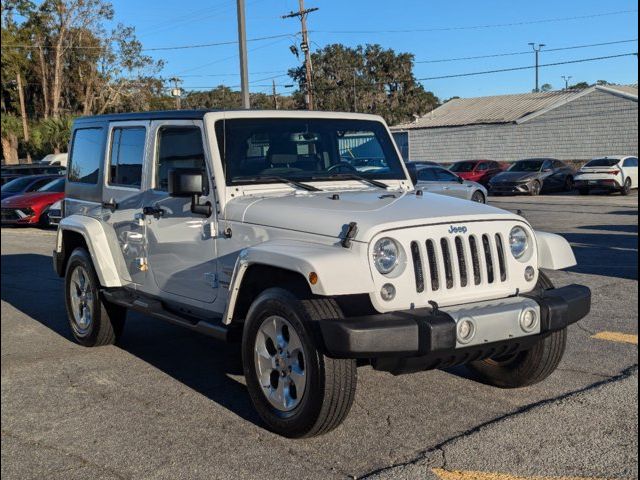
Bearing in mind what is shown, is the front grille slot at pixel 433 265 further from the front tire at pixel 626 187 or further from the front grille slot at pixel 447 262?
the front tire at pixel 626 187

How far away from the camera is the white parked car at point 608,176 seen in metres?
28.4

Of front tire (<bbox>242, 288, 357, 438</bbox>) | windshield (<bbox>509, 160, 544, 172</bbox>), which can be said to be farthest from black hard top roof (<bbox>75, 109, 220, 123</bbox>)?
windshield (<bbox>509, 160, 544, 172</bbox>)

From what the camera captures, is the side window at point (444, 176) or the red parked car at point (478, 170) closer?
the side window at point (444, 176)

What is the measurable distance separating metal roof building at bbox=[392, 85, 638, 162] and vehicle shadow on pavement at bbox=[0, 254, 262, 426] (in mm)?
32701

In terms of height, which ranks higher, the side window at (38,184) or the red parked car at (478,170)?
the side window at (38,184)

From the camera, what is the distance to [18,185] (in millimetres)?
22281

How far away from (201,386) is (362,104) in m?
61.0

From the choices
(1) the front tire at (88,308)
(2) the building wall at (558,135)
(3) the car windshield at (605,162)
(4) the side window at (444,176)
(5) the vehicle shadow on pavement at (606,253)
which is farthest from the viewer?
(2) the building wall at (558,135)

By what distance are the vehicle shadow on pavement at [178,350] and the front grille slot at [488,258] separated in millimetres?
1658

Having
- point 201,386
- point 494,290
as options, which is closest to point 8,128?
point 494,290

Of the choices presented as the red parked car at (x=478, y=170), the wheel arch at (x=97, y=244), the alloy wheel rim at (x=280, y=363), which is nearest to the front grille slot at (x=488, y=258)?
the alloy wheel rim at (x=280, y=363)

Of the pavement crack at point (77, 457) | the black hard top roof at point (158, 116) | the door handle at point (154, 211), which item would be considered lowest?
the pavement crack at point (77, 457)

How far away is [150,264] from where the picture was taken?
19.1 feet

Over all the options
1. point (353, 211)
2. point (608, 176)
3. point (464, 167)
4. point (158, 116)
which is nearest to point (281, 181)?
point (353, 211)
